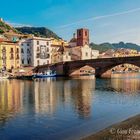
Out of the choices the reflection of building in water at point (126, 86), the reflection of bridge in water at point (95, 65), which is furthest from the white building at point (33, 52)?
the reflection of building in water at point (126, 86)

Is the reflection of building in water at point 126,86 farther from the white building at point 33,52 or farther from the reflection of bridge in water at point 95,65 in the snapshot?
the white building at point 33,52

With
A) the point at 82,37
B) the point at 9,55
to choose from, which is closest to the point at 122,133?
the point at 9,55

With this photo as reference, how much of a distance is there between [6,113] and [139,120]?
46.5ft

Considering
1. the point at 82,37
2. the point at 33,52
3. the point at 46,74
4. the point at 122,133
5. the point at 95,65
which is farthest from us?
the point at 82,37

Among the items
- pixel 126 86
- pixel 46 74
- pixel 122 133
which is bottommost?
pixel 126 86

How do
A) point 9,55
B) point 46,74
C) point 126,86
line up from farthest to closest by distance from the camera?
point 9,55
point 46,74
point 126,86

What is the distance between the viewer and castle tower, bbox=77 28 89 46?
176 m

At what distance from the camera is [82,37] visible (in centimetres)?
17688

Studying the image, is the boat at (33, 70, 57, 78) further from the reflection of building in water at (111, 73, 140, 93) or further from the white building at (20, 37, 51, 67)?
the reflection of building in water at (111, 73, 140, 93)

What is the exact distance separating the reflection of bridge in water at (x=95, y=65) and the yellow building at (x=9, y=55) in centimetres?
840

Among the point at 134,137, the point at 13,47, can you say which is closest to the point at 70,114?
the point at 134,137

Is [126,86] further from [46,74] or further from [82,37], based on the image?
[82,37]

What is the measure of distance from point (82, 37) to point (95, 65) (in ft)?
224

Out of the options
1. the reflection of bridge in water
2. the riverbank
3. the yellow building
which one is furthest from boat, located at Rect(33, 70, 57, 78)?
the riverbank
